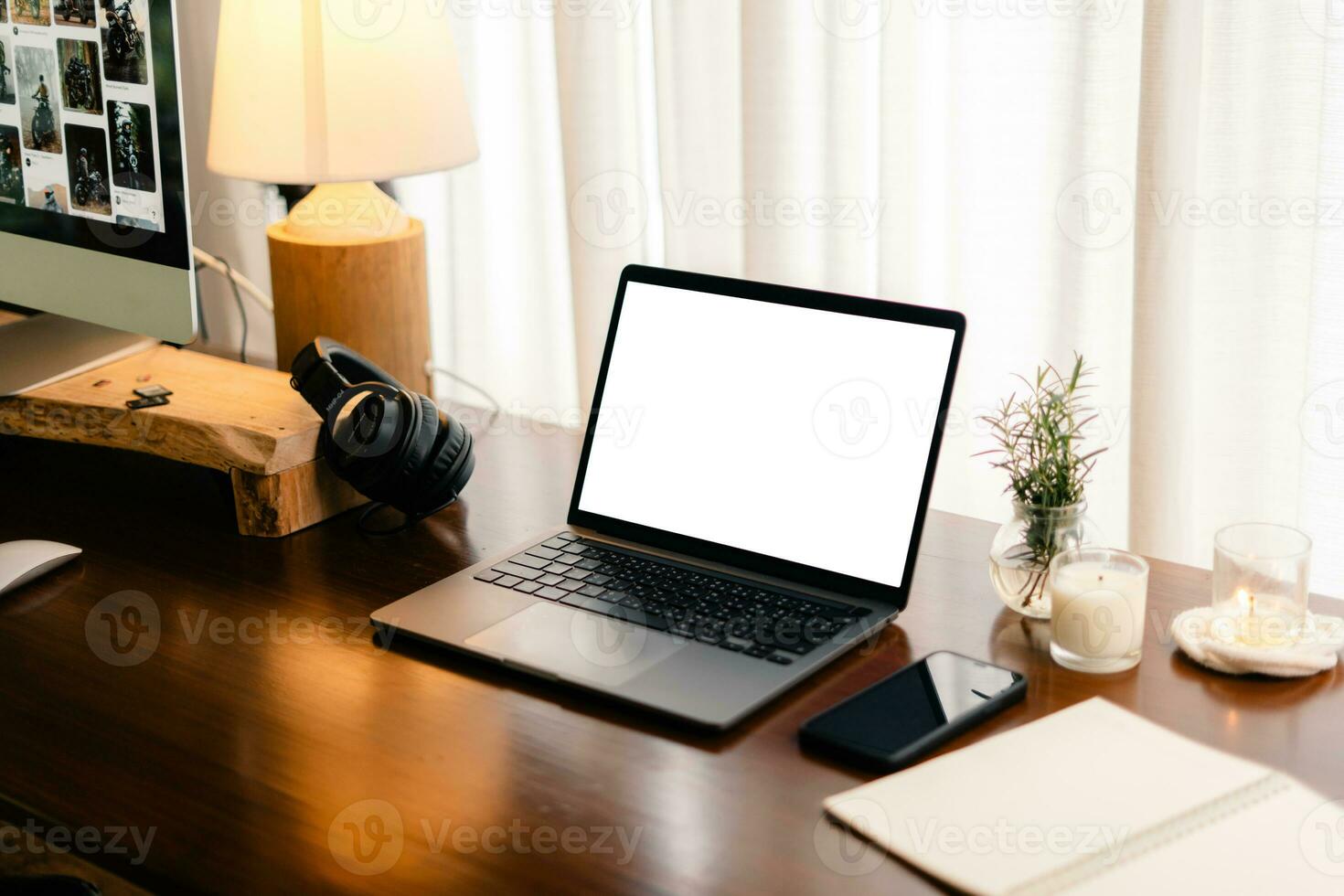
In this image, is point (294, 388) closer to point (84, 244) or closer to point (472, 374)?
point (84, 244)

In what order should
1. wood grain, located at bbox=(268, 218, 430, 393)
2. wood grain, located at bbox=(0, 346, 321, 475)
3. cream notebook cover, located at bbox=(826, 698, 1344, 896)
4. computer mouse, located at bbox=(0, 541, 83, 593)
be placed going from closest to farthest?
cream notebook cover, located at bbox=(826, 698, 1344, 896) < computer mouse, located at bbox=(0, 541, 83, 593) < wood grain, located at bbox=(0, 346, 321, 475) < wood grain, located at bbox=(268, 218, 430, 393)

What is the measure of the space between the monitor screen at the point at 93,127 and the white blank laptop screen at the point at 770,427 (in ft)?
1.46

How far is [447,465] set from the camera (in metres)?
1.19

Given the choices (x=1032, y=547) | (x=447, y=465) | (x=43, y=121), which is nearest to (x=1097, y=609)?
(x=1032, y=547)

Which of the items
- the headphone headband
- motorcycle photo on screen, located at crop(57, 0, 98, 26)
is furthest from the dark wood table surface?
motorcycle photo on screen, located at crop(57, 0, 98, 26)

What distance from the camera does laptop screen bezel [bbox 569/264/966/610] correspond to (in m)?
0.96

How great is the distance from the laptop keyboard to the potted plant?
12 centimetres

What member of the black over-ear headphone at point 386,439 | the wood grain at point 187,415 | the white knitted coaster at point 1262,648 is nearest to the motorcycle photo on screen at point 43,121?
the wood grain at point 187,415

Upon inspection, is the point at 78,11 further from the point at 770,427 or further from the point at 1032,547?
the point at 1032,547

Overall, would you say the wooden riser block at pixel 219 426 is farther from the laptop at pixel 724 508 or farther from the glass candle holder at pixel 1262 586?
the glass candle holder at pixel 1262 586

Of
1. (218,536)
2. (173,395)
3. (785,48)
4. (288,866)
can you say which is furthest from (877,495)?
(785,48)

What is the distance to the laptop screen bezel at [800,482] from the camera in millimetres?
964

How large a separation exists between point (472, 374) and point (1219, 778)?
1.80 metres

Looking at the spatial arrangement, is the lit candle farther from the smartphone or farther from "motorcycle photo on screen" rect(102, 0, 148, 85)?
"motorcycle photo on screen" rect(102, 0, 148, 85)
